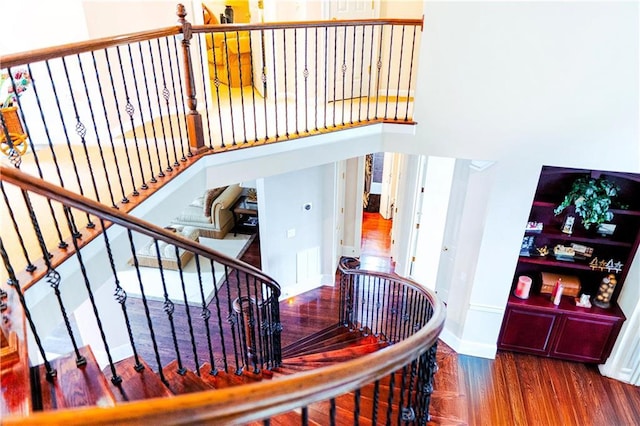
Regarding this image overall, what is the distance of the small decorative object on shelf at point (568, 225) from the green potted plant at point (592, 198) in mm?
214

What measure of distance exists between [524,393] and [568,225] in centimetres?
192

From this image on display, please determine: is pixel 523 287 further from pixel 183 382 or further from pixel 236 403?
pixel 236 403

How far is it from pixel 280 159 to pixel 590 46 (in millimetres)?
2900

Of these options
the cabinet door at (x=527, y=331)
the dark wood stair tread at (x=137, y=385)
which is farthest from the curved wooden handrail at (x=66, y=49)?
the cabinet door at (x=527, y=331)

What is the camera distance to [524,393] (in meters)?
4.61

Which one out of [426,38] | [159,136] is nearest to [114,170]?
[159,136]

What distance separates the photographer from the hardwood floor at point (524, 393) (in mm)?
4320

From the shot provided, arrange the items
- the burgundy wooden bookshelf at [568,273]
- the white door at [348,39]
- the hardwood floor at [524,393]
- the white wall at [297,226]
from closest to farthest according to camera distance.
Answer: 1. the hardwood floor at [524,393]
2. the burgundy wooden bookshelf at [568,273]
3. the white door at [348,39]
4. the white wall at [297,226]

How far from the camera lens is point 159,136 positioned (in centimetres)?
392

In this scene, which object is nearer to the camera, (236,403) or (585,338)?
(236,403)

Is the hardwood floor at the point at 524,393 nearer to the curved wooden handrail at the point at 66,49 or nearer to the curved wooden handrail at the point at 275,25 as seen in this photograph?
the curved wooden handrail at the point at 275,25

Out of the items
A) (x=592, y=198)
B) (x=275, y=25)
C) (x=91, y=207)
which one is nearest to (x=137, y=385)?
(x=91, y=207)

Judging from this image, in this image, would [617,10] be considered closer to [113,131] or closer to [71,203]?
[71,203]

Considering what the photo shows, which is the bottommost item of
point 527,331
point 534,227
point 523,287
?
point 527,331
